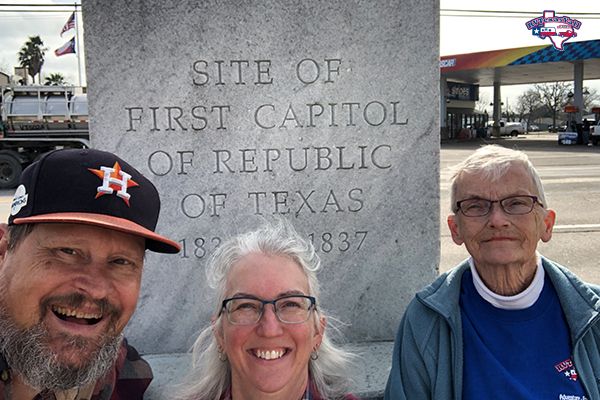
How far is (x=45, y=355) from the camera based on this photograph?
1.43 m

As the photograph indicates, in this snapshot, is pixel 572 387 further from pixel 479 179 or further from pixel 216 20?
pixel 216 20

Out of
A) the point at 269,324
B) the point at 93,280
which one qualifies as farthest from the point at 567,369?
the point at 93,280

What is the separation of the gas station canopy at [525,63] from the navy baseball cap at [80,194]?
2952 cm

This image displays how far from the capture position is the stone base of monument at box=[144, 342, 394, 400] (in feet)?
8.39

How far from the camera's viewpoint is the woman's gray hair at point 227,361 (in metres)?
1.71

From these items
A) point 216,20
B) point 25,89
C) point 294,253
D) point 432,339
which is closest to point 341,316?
point 432,339

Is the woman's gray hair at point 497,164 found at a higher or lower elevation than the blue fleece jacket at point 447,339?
higher

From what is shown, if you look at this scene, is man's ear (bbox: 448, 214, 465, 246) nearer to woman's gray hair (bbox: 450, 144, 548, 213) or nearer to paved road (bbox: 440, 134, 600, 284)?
woman's gray hair (bbox: 450, 144, 548, 213)

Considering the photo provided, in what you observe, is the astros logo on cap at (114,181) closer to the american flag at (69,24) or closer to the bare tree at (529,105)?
the american flag at (69,24)

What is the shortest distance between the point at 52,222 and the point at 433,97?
2.18m

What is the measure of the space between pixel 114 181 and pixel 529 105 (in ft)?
266

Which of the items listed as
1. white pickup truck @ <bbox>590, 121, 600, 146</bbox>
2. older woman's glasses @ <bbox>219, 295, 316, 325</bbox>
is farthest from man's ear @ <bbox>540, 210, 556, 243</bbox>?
white pickup truck @ <bbox>590, 121, 600, 146</bbox>

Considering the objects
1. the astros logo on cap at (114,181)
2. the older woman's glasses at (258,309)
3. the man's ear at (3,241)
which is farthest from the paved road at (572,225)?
the man's ear at (3,241)

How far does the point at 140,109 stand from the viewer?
2.95 meters
